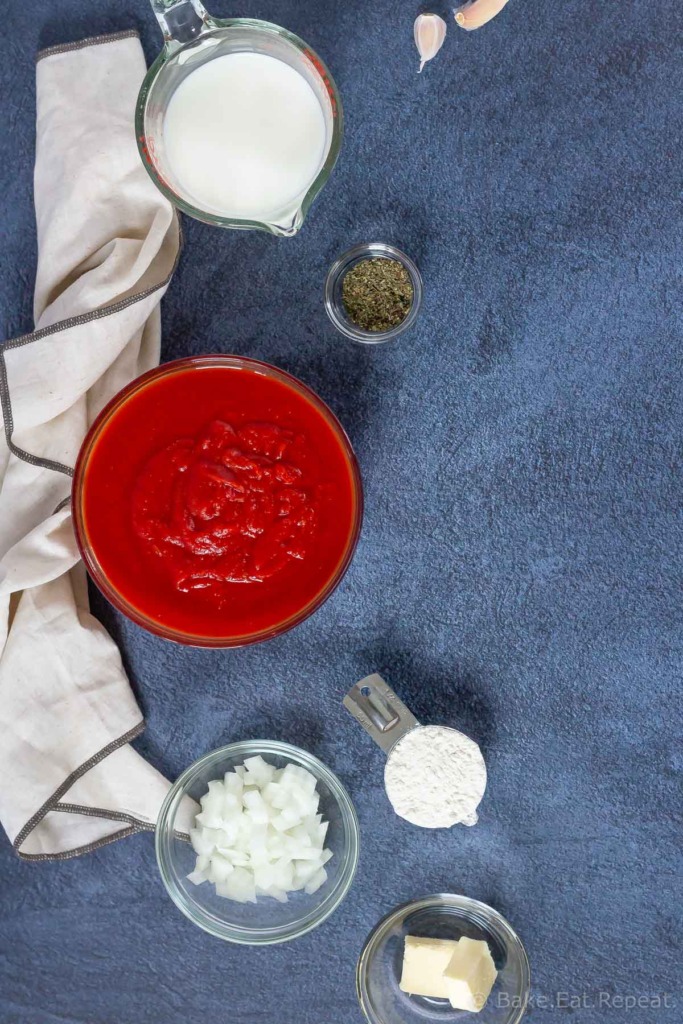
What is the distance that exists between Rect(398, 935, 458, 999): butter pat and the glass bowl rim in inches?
27.8

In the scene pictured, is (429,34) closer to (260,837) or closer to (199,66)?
(199,66)

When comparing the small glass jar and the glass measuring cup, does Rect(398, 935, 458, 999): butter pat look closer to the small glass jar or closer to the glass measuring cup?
the small glass jar

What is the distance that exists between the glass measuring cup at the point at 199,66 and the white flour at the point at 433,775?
39.0 inches

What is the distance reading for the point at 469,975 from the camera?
1724 mm

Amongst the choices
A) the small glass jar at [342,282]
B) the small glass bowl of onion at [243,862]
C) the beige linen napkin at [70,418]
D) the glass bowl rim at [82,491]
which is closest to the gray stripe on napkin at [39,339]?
the beige linen napkin at [70,418]

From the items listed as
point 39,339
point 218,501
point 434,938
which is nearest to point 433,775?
point 434,938

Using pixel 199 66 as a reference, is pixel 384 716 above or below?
below

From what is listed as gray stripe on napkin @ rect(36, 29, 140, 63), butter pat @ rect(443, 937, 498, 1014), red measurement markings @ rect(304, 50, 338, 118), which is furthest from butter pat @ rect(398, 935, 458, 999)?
gray stripe on napkin @ rect(36, 29, 140, 63)

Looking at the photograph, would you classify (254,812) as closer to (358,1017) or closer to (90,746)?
(90,746)

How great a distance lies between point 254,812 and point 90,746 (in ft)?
1.15

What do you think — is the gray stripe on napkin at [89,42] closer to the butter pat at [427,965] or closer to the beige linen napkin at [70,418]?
the beige linen napkin at [70,418]

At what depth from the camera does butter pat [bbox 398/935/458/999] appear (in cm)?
178

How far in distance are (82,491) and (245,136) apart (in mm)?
658

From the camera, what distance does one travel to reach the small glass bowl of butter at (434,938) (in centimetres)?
182
